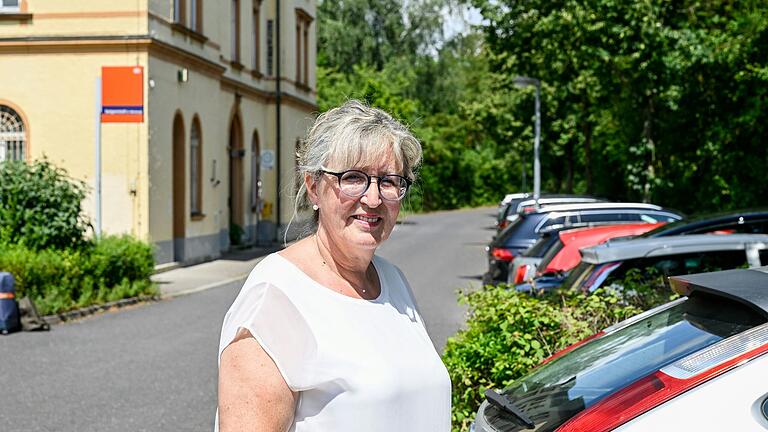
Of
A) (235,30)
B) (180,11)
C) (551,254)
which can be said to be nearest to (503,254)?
(551,254)

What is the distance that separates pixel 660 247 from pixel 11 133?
19.6 metres

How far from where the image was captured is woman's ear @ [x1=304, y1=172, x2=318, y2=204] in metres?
3.00

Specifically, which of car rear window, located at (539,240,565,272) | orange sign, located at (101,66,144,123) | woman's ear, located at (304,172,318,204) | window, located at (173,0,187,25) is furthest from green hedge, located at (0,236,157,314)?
woman's ear, located at (304,172,318,204)

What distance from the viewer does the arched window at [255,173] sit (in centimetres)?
3566

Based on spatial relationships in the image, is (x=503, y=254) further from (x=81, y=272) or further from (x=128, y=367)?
(x=81, y=272)

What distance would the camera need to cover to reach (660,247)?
8367 mm

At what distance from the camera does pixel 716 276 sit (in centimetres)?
382

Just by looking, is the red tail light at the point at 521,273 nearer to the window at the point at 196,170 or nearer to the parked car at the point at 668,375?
the parked car at the point at 668,375

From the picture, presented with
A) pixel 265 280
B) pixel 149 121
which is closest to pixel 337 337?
pixel 265 280

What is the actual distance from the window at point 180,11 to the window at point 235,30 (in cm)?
639

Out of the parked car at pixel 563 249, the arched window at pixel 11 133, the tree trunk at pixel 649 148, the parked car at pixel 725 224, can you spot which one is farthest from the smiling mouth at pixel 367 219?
the tree trunk at pixel 649 148

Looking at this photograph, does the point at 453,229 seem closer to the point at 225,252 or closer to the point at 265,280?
the point at 225,252

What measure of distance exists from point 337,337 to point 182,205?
80.7ft

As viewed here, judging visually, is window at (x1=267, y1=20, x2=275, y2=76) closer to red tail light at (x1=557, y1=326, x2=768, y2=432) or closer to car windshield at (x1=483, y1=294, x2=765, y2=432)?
car windshield at (x1=483, y1=294, x2=765, y2=432)
